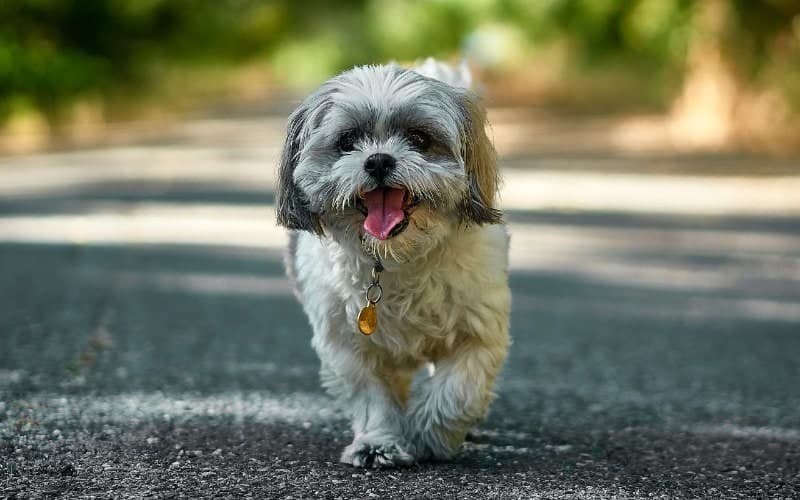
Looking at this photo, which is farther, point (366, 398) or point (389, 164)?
point (366, 398)

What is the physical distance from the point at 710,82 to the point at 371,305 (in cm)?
1942

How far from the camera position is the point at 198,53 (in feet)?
145

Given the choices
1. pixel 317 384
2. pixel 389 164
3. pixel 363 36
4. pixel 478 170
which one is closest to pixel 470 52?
pixel 317 384

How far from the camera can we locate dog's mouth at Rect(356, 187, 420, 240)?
458 centimetres

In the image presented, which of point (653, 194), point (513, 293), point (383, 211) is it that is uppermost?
point (383, 211)

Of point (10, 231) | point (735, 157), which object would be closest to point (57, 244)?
point (10, 231)

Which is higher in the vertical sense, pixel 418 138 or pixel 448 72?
pixel 448 72

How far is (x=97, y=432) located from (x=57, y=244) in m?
6.33

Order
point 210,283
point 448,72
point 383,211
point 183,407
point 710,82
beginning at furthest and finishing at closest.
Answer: point 710,82
point 210,283
point 448,72
point 183,407
point 383,211

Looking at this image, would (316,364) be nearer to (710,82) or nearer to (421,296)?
(421,296)

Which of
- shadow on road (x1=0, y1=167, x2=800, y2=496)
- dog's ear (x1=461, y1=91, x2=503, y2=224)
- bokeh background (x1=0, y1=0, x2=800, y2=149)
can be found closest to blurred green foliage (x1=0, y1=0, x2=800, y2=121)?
bokeh background (x1=0, y1=0, x2=800, y2=149)

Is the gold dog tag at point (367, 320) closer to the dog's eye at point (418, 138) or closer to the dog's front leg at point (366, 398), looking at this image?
the dog's front leg at point (366, 398)

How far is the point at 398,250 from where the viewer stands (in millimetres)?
4703

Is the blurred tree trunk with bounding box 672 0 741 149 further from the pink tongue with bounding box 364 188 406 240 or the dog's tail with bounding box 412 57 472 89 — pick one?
the pink tongue with bounding box 364 188 406 240
